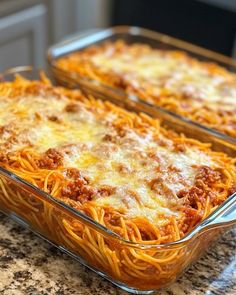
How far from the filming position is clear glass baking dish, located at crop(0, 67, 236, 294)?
1056mm

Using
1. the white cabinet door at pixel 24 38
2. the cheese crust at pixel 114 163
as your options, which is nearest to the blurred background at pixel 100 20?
the white cabinet door at pixel 24 38

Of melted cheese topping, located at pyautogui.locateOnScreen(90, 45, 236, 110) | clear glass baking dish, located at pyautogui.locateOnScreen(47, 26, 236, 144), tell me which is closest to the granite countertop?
clear glass baking dish, located at pyautogui.locateOnScreen(47, 26, 236, 144)

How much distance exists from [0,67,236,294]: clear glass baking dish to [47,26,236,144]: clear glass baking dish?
0.59 meters

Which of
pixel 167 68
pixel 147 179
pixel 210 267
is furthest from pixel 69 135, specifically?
pixel 167 68

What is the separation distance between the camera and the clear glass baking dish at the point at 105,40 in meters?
1.82

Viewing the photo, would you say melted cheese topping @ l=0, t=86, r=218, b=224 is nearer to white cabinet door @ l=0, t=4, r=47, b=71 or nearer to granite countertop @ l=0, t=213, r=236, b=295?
granite countertop @ l=0, t=213, r=236, b=295

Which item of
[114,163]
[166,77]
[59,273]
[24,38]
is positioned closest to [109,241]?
[59,273]

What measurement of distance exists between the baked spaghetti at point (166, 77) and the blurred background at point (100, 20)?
0.62m

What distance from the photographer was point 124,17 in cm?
329

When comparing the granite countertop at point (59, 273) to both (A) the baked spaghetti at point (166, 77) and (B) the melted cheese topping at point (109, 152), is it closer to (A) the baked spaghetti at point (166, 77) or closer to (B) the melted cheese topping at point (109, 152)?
(B) the melted cheese topping at point (109, 152)

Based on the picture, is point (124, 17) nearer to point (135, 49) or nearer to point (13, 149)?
point (135, 49)

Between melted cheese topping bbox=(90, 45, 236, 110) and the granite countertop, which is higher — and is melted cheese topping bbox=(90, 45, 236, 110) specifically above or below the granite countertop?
above

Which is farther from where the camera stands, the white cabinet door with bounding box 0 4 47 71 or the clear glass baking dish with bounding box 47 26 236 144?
the white cabinet door with bounding box 0 4 47 71

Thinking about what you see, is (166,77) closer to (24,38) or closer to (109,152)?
(109,152)
